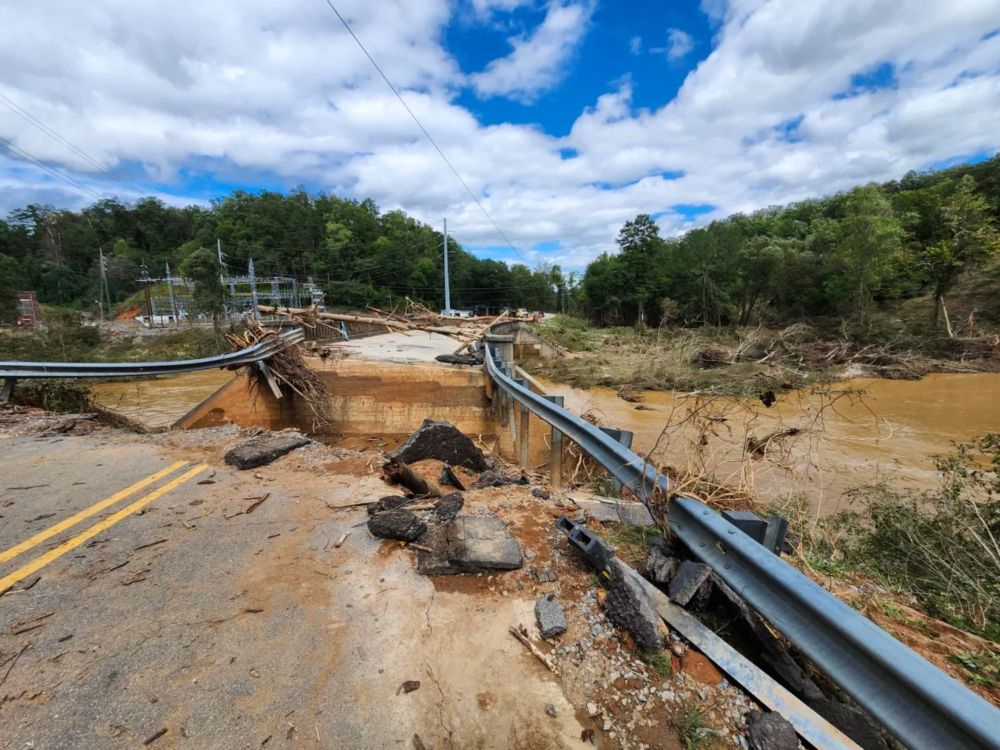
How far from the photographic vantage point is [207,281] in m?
36.4

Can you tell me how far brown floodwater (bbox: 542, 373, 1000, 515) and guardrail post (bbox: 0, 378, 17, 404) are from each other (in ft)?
29.0

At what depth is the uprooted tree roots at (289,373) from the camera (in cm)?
941

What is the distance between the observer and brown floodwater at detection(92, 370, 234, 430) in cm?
894

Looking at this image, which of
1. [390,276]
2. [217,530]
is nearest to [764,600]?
[217,530]

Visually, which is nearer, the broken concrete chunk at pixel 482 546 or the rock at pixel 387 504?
the broken concrete chunk at pixel 482 546

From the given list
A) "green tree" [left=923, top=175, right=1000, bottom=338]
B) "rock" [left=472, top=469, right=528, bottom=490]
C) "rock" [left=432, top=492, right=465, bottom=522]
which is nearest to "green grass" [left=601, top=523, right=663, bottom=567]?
"rock" [left=432, top=492, right=465, bottom=522]

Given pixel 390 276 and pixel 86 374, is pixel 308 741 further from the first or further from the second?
pixel 390 276

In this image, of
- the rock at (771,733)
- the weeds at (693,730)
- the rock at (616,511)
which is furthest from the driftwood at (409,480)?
the rock at (771,733)

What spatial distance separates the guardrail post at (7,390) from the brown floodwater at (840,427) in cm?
885

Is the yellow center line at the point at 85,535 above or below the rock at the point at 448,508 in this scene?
below

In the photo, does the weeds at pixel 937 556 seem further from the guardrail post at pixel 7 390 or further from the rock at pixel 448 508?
the guardrail post at pixel 7 390

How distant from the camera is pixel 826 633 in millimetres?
1435

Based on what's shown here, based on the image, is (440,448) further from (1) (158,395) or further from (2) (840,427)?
(2) (840,427)

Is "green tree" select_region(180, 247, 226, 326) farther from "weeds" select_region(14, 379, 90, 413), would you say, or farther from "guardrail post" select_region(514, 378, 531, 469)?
"guardrail post" select_region(514, 378, 531, 469)
